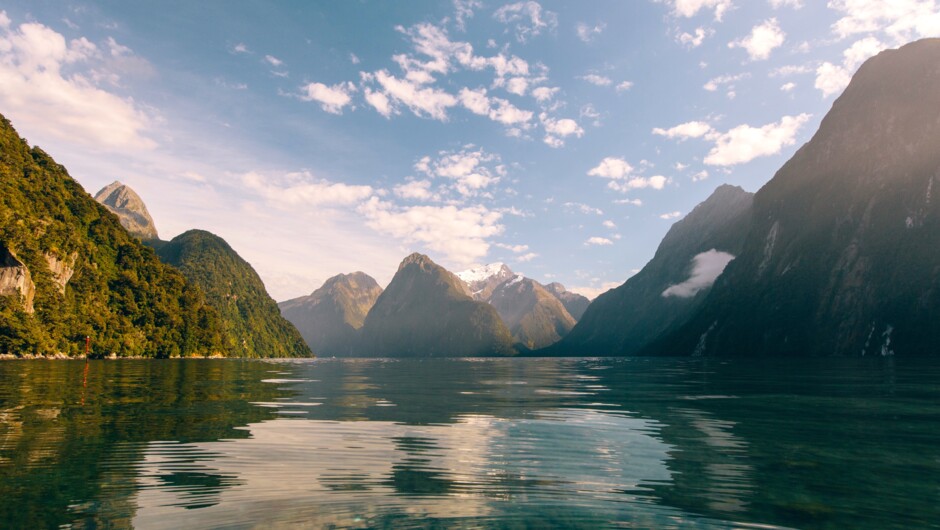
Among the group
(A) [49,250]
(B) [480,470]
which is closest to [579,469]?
(B) [480,470]

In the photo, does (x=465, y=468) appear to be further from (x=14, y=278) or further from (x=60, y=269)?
(x=60, y=269)

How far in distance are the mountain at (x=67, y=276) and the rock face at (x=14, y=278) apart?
0.19 meters

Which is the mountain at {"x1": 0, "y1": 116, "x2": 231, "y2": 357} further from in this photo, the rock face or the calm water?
the calm water

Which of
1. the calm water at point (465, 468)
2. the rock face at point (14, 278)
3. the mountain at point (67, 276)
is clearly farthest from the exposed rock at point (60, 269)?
the calm water at point (465, 468)

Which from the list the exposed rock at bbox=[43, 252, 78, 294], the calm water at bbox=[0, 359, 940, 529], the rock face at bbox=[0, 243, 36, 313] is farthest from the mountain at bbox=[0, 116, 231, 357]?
the calm water at bbox=[0, 359, 940, 529]

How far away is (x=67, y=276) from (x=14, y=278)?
33.0 meters

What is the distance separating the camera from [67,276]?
14950cm

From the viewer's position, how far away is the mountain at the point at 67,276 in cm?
11969

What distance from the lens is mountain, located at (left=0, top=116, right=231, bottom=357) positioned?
120 meters

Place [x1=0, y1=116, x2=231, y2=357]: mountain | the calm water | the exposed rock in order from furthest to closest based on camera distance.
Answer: the exposed rock, [x1=0, y1=116, x2=231, y2=357]: mountain, the calm water

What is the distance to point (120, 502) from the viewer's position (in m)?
9.88

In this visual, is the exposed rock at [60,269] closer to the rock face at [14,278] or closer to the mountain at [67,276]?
the mountain at [67,276]

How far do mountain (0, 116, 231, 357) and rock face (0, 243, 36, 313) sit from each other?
7.6 inches

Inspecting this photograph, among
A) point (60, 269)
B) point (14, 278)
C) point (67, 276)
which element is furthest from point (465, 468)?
point (67, 276)
